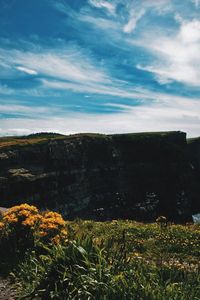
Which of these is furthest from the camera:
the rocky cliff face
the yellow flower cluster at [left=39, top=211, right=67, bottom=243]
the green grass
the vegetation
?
the rocky cliff face

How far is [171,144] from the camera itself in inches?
6663

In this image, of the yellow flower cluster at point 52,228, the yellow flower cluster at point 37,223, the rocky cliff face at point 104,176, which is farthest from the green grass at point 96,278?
the rocky cliff face at point 104,176

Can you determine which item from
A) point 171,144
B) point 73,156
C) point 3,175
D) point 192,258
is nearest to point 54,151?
point 73,156

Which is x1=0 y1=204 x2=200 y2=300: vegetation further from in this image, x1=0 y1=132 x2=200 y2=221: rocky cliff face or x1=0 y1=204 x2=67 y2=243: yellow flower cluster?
x1=0 y1=132 x2=200 y2=221: rocky cliff face

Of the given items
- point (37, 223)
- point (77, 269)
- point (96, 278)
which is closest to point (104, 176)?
point (37, 223)

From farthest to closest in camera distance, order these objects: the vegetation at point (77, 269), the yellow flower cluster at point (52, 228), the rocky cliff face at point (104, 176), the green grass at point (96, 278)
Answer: the rocky cliff face at point (104, 176) < the yellow flower cluster at point (52, 228) < the vegetation at point (77, 269) < the green grass at point (96, 278)

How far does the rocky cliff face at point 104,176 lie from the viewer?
11225 centimetres

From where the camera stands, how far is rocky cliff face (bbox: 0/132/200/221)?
11225 cm

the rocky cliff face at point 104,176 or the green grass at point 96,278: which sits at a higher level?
the green grass at point 96,278

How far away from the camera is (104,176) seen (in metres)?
136

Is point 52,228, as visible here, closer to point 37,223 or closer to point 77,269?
point 37,223

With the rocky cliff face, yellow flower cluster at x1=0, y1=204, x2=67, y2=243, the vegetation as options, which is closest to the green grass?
the vegetation

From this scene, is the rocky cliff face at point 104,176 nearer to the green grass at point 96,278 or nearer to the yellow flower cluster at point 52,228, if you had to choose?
the yellow flower cluster at point 52,228

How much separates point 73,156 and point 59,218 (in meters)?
114
